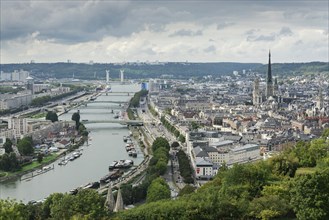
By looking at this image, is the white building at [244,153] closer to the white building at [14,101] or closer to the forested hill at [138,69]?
the white building at [14,101]

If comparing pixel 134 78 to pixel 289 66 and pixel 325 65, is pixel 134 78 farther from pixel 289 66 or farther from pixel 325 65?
pixel 325 65

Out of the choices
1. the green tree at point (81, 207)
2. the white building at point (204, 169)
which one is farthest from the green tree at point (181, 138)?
the green tree at point (81, 207)

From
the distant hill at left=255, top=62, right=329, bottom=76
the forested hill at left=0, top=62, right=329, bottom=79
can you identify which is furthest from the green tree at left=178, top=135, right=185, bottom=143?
the forested hill at left=0, top=62, right=329, bottom=79

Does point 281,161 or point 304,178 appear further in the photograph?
point 281,161

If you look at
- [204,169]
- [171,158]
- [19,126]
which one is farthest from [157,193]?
[19,126]

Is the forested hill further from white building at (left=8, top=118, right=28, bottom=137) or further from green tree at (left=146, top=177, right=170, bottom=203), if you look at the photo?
green tree at (left=146, top=177, right=170, bottom=203)

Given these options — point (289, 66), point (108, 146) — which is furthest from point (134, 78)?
point (108, 146)
